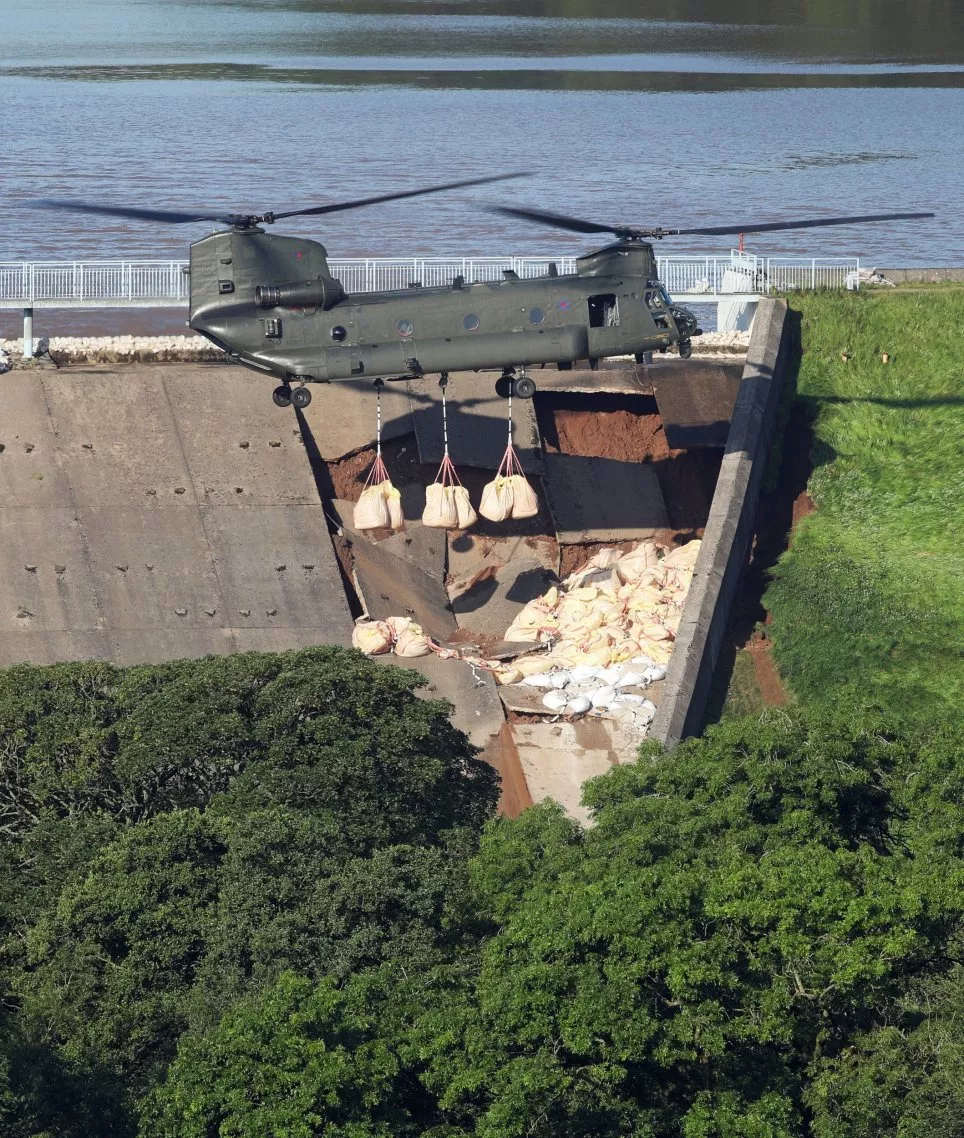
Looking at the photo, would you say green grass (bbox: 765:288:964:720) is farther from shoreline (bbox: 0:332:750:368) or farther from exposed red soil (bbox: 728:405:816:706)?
shoreline (bbox: 0:332:750:368)

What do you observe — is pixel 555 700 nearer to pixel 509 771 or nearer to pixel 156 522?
pixel 509 771

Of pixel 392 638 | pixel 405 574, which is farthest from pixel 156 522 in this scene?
pixel 392 638

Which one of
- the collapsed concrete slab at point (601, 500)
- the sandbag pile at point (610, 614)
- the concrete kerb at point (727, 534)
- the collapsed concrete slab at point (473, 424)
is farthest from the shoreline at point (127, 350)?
the concrete kerb at point (727, 534)

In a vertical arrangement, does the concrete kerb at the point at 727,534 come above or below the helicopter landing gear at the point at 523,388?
below

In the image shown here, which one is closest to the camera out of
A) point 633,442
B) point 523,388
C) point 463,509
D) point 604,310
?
point 604,310

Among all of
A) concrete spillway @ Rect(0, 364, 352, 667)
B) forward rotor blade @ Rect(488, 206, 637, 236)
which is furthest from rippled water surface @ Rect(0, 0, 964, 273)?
forward rotor blade @ Rect(488, 206, 637, 236)

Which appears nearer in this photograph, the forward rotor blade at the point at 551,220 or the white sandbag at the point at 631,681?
the forward rotor blade at the point at 551,220

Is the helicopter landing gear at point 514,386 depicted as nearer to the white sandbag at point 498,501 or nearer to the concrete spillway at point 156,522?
the white sandbag at point 498,501
